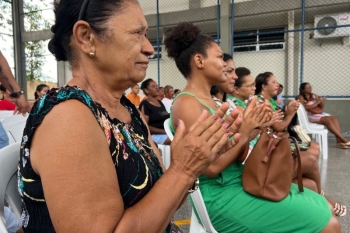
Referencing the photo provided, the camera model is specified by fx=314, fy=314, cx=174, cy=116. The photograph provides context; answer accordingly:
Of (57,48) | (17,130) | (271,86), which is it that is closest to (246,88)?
(271,86)

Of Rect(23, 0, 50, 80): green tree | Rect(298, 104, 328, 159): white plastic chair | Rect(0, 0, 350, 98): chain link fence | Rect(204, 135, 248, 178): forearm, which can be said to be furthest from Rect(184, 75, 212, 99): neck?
Rect(23, 0, 50, 80): green tree

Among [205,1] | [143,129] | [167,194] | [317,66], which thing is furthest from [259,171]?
[205,1]

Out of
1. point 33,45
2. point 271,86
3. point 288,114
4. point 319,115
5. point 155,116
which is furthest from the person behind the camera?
point 33,45

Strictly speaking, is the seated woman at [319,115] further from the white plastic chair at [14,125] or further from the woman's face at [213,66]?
the white plastic chair at [14,125]

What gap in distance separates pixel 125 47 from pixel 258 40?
8594mm

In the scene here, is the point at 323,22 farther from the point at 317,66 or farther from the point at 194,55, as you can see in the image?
the point at 194,55

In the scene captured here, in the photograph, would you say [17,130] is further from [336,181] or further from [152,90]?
[336,181]

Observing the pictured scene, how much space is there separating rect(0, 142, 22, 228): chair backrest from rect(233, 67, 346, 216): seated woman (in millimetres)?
1625

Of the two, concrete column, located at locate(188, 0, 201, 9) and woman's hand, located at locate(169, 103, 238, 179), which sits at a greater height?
concrete column, located at locate(188, 0, 201, 9)

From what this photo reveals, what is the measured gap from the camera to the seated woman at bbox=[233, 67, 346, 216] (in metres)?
2.36

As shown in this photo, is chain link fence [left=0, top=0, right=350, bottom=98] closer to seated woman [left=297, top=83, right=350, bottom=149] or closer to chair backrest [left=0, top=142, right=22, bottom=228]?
seated woman [left=297, top=83, right=350, bottom=149]

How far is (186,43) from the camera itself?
216 centimetres

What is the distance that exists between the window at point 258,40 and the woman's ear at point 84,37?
26.7 ft

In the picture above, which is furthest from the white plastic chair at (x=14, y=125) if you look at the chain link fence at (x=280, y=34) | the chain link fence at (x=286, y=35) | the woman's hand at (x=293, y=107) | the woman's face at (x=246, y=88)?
the chain link fence at (x=286, y=35)
